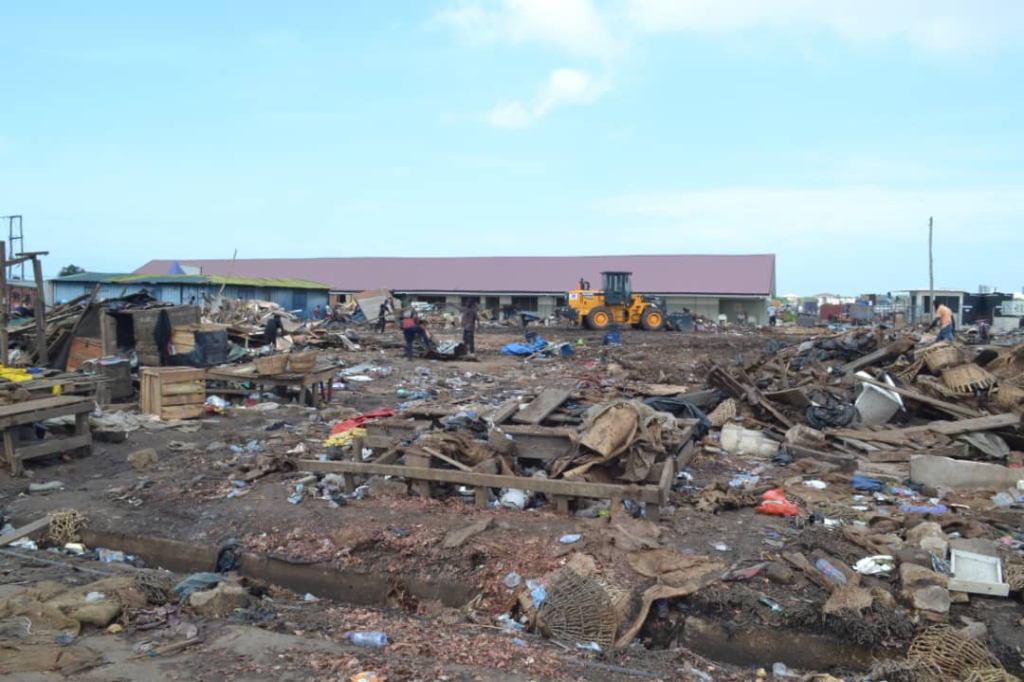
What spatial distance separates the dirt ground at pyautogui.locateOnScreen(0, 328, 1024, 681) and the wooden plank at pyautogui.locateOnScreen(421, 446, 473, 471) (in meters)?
0.30

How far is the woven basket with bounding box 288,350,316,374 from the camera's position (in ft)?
35.4

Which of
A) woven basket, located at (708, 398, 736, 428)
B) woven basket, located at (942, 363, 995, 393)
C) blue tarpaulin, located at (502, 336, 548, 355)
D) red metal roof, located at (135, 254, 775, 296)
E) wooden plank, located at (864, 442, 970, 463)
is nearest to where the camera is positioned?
wooden plank, located at (864, 442, 970, 463)

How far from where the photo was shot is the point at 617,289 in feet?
87.5

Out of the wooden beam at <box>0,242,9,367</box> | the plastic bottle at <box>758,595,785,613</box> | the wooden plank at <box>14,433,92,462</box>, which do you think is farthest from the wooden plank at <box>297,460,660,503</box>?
the wooden beam at <box>0,242,9,367</box>

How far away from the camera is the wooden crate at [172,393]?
955cm

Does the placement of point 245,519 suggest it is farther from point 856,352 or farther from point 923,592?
point 856,352

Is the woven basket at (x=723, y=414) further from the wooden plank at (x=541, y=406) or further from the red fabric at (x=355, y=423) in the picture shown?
the red fabric at (x=355, y=423)

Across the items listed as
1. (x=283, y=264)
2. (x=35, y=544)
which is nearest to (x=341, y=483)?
(x=35, y=544)

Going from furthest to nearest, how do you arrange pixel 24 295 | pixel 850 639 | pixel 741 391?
pixel 24 295
pixel 741 391
pixel 850 639

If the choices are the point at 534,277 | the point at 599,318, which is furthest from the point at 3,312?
the point at 534,277

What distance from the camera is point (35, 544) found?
574cm

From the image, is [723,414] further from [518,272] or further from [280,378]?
[518,272]

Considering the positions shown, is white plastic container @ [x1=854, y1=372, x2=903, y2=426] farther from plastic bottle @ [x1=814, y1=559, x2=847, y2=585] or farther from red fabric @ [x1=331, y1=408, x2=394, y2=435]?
red fabric @ [x1=331, y1=408, x2=394, y2=435]

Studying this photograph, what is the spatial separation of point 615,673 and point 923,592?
1.94 metres
